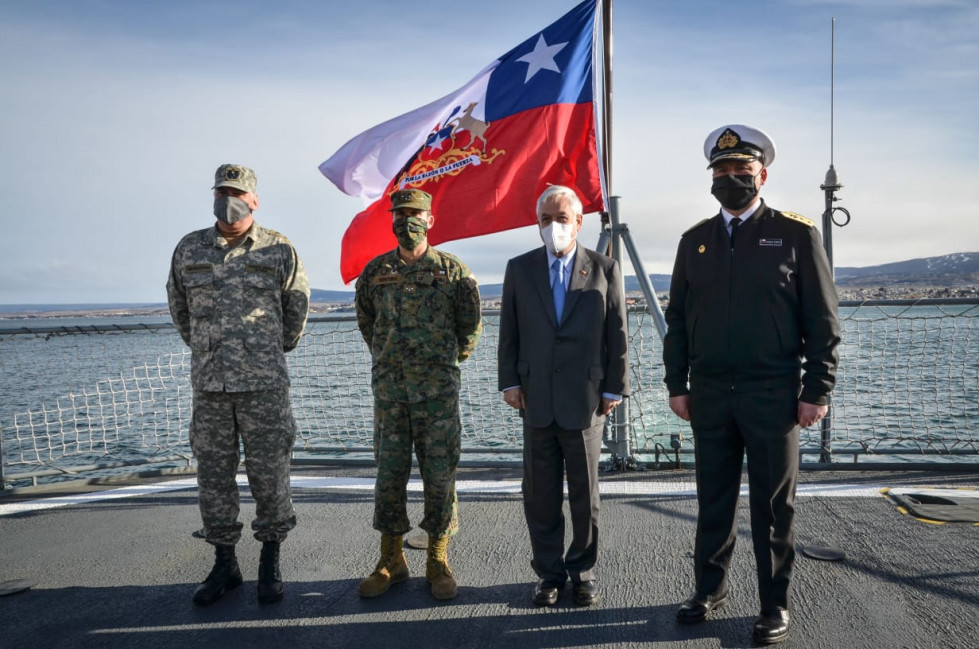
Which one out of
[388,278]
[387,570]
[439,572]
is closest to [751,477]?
[439,572]

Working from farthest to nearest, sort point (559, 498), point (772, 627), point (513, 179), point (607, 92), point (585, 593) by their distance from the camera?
point (513, 179) < point (607, 92) < point (559, 498) < point (585, 593) < point (772, 627)

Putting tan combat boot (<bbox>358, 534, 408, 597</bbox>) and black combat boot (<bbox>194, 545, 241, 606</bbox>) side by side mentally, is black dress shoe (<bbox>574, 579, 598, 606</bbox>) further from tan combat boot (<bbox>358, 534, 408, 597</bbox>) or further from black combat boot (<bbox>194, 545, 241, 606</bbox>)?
black combat boot (<bbox>194, 545, 241, 606</bbox>)

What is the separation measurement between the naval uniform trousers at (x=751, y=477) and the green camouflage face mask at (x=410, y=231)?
1.47 meters

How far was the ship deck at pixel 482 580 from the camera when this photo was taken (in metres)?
2.90

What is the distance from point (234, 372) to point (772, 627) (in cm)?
260

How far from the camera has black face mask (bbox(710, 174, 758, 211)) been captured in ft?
9.35

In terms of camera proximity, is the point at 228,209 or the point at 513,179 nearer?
the point at 228,209

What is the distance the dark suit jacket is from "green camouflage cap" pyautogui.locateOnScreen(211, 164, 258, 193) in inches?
53.1

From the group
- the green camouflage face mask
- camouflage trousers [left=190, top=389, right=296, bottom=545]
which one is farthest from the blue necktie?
camouflage trousers [left=190, top=389, right=296, bottom=545]

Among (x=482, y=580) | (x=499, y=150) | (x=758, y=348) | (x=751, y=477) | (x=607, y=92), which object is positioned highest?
(x=607, y=92)

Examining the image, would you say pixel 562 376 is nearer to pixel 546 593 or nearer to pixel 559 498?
pixel 559 498

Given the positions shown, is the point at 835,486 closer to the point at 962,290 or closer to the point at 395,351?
the point at 962,290

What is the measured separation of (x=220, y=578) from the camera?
337 centimetres

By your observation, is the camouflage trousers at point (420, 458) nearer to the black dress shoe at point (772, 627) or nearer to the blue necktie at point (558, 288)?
the blue necktie at point (558, 288)
